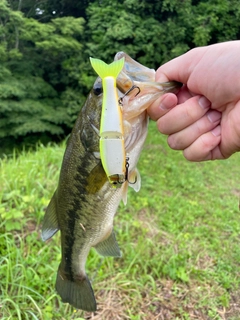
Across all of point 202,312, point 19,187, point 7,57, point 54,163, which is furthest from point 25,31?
point 202,312

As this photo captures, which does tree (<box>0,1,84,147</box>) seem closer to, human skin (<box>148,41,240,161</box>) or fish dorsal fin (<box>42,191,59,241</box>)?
fish dorsal fin (<box>42,191,59,241</box>)

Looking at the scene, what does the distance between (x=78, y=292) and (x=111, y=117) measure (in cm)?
98

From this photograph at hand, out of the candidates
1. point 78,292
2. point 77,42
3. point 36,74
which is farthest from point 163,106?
point 36,74

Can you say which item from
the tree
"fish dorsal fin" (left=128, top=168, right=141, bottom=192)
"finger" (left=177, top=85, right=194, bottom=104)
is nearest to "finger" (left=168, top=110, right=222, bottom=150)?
"finger" (left=177, top=85, right=194, bottom=104)

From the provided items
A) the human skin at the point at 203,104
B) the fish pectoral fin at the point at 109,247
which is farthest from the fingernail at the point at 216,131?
the fish pectoral fin at the point at 109,247

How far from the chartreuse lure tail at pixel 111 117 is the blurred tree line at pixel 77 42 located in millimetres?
10103

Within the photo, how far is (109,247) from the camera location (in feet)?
5.11

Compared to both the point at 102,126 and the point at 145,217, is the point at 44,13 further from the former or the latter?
the point at 102,126

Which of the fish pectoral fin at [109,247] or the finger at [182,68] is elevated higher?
the finger at [182,68]

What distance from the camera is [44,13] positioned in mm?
11359

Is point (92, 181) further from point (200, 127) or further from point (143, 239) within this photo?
point (143, 239)

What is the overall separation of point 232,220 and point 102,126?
3.59m

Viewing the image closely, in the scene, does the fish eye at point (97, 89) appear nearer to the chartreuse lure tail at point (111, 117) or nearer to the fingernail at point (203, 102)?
the chartreuse lure tail at point (111, 117)

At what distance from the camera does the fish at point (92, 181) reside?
45.9 inches
